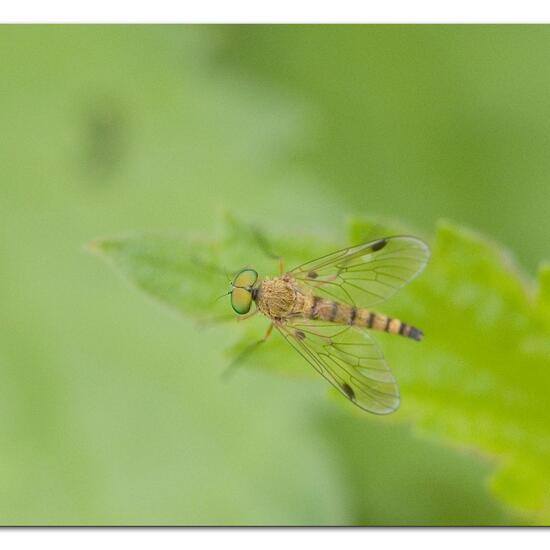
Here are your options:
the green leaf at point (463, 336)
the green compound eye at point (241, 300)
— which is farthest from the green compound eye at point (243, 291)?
the green leaf at point (463, 336)

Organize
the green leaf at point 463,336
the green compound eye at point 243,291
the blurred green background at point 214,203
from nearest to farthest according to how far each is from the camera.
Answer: the green leaf at point 463,336 < the green compound eye at point 243,291 < the blurred green background at point 214,203

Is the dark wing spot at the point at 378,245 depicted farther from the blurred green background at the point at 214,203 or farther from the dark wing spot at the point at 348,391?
the blurred green background at the point at 214,203

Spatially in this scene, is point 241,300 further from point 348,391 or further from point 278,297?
point 348,391

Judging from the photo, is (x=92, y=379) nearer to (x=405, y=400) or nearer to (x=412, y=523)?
A: (x=412, y=523)

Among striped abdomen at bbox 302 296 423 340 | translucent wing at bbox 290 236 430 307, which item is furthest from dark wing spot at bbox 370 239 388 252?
striped abdomen at bbox 302 296 423 340

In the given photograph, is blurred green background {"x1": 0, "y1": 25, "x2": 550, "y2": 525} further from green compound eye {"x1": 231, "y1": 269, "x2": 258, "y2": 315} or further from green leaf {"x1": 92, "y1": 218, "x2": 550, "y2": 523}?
Answer: green leaf {"x1": 92, "y1": 218, "x2": 550, "y2": 523}
